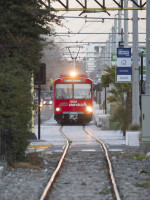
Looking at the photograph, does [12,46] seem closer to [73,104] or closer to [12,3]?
[12,3]

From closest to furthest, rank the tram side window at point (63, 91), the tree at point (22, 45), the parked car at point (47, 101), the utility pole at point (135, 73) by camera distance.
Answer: the tree at point (22, 45), the utility pole at point (135, 73), the tram side window at point (63, 91), the parked car at point (47, 101)

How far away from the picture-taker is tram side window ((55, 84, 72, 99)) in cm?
4225

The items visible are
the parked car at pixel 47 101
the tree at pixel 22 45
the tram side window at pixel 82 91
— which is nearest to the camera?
the tree at pixel 22 45

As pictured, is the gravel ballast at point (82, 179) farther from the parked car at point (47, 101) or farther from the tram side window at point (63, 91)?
the parked car at point (47, 101)

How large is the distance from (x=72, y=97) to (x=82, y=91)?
0.80 m

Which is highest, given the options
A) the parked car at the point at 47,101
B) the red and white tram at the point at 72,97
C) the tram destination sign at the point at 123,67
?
the tram destination sign at the point at 123,67

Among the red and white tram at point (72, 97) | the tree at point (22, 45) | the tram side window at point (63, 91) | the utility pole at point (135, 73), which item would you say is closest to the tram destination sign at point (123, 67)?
the utility pole at point (135, 73)

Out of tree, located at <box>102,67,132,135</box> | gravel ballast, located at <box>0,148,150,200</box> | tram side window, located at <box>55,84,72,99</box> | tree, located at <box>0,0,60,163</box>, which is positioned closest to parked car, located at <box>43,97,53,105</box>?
tram side window, located at <box>55,84,72,99</box>

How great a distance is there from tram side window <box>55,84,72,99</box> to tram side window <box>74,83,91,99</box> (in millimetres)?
409

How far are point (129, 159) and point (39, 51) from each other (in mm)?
5205

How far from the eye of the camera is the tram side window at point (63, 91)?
42.2 m

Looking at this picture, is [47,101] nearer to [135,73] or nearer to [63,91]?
[63,91]

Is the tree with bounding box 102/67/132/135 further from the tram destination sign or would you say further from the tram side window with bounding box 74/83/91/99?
the tram side window with bounding box 74/83/91/99

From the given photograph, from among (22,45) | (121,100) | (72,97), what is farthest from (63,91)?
(22,45)
